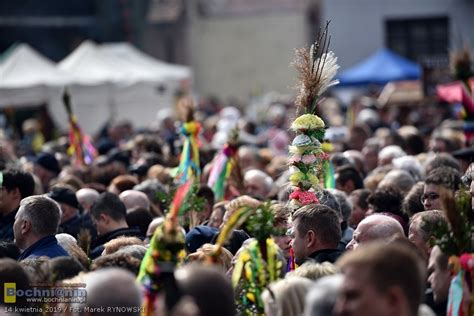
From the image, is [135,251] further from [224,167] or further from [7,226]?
[224,167]

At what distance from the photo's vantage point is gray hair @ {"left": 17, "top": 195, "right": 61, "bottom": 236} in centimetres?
839

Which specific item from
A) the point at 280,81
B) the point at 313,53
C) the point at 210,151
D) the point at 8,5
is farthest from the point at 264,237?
the point at 280,81

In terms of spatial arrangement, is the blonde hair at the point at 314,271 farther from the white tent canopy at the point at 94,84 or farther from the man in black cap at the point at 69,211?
the white tent canopy at the point at 94,84

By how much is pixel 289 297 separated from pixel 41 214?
125 inches

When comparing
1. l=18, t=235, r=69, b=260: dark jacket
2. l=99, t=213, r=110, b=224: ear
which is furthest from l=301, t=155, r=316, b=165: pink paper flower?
l=18, t=235, r=69, b=260: dark jacket

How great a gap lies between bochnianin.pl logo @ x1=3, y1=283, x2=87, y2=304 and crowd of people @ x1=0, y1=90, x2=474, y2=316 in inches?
1.5

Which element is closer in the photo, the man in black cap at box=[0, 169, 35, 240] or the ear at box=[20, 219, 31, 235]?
the ear at box=[20, 219, 31, 235]

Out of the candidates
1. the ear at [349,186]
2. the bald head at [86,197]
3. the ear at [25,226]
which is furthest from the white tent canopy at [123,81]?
the ear at [25,226]

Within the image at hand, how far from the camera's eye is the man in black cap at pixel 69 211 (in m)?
10.9

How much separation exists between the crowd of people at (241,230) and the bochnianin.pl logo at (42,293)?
0.04m

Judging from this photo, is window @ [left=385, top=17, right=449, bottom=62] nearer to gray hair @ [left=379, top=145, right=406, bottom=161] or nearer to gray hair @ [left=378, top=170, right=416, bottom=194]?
gray hair @ [left=379, top=145, right=406, bottom=161]

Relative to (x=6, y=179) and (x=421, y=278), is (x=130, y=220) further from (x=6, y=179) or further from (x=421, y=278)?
(x=421, y=278)

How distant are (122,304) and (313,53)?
4.20 metres

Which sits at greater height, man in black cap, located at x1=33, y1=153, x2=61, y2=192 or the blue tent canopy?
the blue tent canopy
